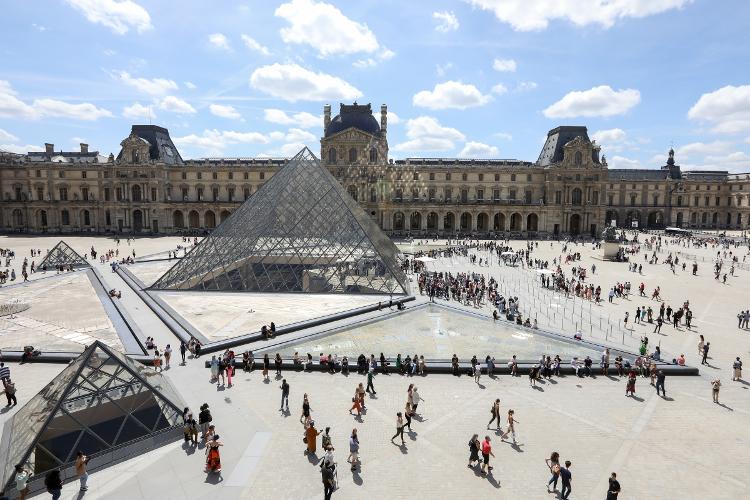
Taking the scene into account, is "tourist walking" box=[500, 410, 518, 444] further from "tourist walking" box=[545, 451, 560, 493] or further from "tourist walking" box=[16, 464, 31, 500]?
"tourist walking" box=[16, 464, 31, 500]

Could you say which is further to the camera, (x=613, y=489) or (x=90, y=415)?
(x=90, y=415)

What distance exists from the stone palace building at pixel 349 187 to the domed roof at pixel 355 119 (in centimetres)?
13

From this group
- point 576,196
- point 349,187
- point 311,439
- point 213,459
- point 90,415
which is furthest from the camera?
point 576,196

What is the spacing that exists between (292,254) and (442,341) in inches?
440

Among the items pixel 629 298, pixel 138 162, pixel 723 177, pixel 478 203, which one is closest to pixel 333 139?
pixel 478 203

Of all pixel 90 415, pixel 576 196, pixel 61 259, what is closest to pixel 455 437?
pixel 90 415

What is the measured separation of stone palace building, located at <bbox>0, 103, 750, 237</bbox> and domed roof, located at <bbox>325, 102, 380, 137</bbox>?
126mm

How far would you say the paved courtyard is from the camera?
766 centimetres

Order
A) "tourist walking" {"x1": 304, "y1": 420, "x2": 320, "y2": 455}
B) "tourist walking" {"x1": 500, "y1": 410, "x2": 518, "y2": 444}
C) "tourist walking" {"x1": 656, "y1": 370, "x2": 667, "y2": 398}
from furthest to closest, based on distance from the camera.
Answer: "tourist walking" {"x1": 656, "y1": 370, "x2": 667, "y2": 398}
"tourist walking" {"x1": 500, "y1": 410, "x2": 518, "y2": 444}
"tourist walking" {"x1": 304, "y1": 420, "x2": 320, "y2": 455}

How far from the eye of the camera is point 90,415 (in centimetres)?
896

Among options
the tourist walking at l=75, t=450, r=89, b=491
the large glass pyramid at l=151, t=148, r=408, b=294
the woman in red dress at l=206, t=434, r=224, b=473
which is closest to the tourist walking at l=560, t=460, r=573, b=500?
the woman in red dress at l=206, t=434, r=224, b=473

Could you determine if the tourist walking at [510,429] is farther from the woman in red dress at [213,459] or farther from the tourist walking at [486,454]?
the woman in red dress at [213,459]

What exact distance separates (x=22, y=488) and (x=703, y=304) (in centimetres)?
2605

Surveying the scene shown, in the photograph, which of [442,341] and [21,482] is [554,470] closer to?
[442,341]
